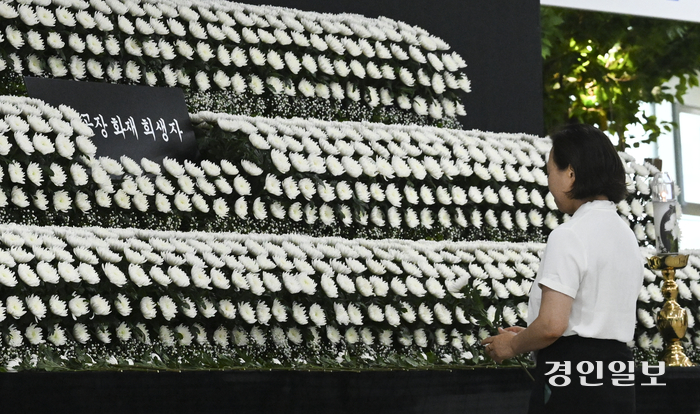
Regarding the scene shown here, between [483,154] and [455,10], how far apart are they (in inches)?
46.9

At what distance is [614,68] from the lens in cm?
946

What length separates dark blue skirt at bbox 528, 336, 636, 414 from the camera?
202 cm

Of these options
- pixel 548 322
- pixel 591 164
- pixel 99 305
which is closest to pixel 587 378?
pixel 548 322

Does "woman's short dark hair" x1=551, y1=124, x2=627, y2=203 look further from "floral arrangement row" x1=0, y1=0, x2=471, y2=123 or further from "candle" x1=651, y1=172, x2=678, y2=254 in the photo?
Result: "floral arrangement row" x1=0, y1=0, x2=471, y2=123

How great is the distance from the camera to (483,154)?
4.12 m

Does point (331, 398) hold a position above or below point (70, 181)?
below

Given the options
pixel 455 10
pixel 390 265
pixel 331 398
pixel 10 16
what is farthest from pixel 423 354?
pixel 455 10

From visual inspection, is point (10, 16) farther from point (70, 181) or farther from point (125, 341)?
point (125, 341)

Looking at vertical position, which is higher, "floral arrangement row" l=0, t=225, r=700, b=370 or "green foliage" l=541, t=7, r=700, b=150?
"green foliage" l=541, t=7, r=700, b=150

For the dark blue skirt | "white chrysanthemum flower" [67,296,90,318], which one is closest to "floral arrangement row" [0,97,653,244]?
"white chrysanthemum flower" [67,296,90,318]

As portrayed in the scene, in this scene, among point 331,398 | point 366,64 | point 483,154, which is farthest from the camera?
point 366,64

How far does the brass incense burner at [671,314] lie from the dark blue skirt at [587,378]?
5.36 feet

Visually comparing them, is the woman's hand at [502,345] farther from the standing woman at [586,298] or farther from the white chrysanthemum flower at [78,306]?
the white chrysanthemum flower at [78,306]

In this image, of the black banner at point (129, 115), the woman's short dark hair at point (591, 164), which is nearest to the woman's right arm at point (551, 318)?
the woman's short dark hair at point (591, 164)
